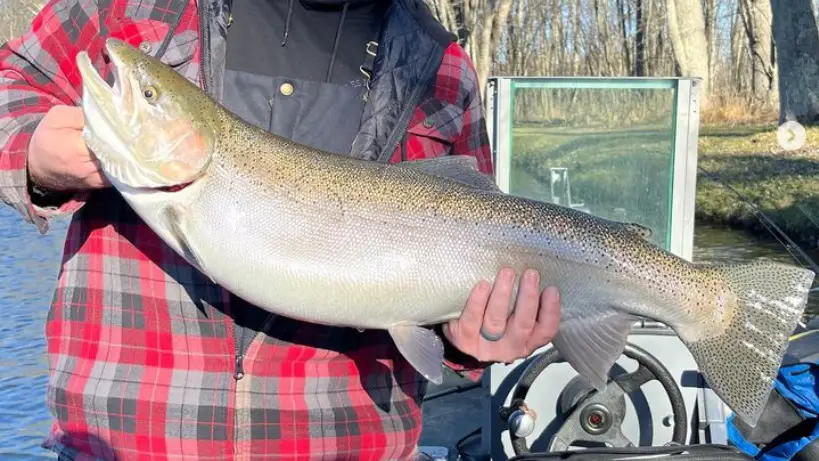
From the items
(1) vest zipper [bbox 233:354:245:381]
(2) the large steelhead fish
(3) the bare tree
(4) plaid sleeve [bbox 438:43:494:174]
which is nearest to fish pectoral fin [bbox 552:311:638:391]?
(2) the large steelhead fish

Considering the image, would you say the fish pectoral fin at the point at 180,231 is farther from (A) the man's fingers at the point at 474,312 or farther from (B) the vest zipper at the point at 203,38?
(A) the man's fingers at the point at 474,312

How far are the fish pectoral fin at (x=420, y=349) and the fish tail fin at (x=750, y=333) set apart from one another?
820mm

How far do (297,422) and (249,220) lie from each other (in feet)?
1.88

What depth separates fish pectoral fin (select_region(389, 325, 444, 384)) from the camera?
2527 millimetres

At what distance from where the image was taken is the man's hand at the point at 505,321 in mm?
2559

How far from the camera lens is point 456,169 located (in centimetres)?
269

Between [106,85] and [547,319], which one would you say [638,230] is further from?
[106,85]

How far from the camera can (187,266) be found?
2.51 meters

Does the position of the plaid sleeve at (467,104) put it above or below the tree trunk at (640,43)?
below

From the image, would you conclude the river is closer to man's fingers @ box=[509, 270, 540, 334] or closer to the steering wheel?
the steering wheel

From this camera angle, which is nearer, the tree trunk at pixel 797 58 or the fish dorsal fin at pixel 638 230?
the fish dorsal fin at pixel 638 230

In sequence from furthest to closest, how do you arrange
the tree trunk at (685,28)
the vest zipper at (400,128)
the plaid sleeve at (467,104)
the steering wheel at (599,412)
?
1. the tree trunk at (685,28)
2. the steering wheel at (599,412)
3. the plaid sleeve at (467,104)
4. the vest zipper at (400,128)

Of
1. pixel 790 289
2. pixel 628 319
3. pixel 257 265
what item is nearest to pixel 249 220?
pixel 257 265

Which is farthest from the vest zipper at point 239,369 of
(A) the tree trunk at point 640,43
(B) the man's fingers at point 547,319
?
(A) the tree trunk at point 640,43
